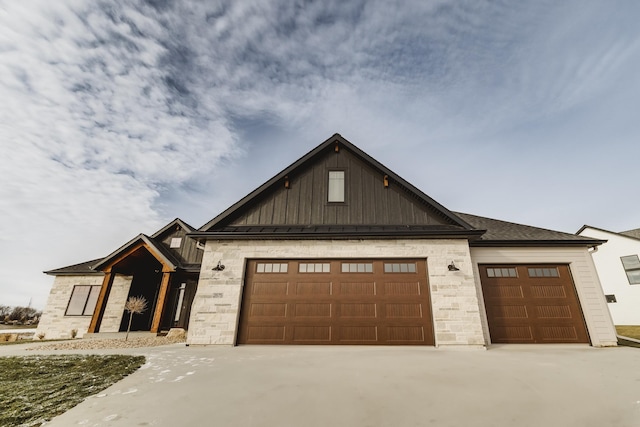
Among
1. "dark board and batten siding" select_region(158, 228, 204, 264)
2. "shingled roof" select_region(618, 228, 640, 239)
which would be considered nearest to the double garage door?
"dark board and batten siding" select_region(158, 228, 204, 264)

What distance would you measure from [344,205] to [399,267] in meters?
3.08

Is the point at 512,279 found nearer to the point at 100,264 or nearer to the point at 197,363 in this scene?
the point at 197,363

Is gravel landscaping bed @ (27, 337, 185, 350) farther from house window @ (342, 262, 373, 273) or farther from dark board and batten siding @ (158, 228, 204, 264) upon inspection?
house window @ (342, 262, 373, 273)

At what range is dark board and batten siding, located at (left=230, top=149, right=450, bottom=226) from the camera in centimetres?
1024

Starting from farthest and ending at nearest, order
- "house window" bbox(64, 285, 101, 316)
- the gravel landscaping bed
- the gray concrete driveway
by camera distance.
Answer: "house window" bbox(64, 285, 101, 316)
the gravel landscaping bed
the gray concrete driveway

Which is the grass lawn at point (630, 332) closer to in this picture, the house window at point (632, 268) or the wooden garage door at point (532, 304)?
the house window at point (632, 268)

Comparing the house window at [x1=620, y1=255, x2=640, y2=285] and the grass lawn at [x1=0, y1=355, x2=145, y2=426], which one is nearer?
the grass lawn at [x1=0, y1=355, x2=145, y2=426]

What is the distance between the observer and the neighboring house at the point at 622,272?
18109 mm

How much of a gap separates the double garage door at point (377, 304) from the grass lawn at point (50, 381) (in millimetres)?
3677

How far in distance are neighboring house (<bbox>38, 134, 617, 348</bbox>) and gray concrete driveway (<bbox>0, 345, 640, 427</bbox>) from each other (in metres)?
1.88

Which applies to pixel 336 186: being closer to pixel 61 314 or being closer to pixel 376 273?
pixel 376 273

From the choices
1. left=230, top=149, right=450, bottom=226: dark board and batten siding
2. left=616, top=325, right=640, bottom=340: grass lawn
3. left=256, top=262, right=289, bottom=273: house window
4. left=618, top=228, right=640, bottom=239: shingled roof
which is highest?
left=618, top=228, right=640, bottom=239: shingled roof

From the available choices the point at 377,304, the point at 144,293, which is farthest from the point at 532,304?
the point at 144,293

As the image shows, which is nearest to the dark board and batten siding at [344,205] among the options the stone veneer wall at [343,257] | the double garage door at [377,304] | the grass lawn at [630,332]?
the stone veneer wall at [343,257]
